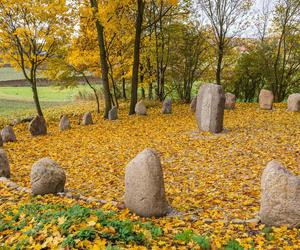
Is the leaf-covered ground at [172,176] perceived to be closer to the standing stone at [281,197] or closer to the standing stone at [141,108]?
the standing stone at [281,197]

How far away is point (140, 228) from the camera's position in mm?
6023

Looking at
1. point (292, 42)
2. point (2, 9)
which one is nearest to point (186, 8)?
point (292, 42)

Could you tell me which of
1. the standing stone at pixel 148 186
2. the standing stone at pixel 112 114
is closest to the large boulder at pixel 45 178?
the standing stone at pixel 148 186

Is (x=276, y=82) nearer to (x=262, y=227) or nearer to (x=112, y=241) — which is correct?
(x=262, y=227)

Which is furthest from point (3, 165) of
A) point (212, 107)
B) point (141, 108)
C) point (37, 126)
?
point (141, 108)

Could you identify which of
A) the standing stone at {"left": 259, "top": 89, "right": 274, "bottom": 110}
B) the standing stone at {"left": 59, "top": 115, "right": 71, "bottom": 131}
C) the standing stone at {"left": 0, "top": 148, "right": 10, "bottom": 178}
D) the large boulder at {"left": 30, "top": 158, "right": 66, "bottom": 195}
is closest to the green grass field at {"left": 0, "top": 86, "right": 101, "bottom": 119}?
the standing stone at {"left": 59, "top": 115, "right": 71, "bottom": 131}

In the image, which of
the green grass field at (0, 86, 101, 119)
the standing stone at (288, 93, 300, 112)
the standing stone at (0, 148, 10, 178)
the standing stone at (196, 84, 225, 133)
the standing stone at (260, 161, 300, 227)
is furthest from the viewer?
the green grass field at (0, 86, 101, 119)

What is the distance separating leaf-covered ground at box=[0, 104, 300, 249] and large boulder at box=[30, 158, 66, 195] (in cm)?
31

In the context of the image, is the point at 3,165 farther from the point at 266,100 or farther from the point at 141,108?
the point at 266,100

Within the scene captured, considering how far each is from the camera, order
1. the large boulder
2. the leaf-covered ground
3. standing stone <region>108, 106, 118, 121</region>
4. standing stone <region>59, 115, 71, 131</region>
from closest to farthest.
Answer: the leaf-covered ground < the large boulder < standing stone <region>59, 115, 71, 131</region> < standing stone <region>108, 106, 118, 121</region>

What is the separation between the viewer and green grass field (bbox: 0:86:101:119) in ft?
100

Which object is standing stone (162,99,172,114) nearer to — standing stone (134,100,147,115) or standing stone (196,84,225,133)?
standing stone (134,100,147,115)

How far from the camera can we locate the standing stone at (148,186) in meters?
7.09

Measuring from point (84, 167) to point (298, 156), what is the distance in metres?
7.07
